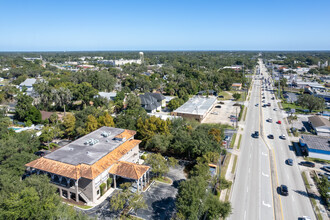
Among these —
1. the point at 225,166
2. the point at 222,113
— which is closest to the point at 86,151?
the point at 225,166

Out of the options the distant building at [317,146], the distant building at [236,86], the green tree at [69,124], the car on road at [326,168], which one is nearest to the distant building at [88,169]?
the green tree at [69,124]

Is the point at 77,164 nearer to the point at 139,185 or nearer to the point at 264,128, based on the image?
the point at 139,185

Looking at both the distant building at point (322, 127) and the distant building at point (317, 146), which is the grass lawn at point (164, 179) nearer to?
the distant building at point (317, 146)

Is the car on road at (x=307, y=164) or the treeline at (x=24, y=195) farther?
the car on road at (x=307, y=164)

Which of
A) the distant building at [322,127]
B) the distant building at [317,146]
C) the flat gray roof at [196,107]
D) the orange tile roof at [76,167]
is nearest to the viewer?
the orange tile roof at [76,167]

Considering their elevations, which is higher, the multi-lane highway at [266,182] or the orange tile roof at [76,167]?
the orange tile roof at [76,167]

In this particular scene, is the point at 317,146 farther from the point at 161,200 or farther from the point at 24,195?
the point at 24,195

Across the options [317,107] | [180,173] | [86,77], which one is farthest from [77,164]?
[86,77]
